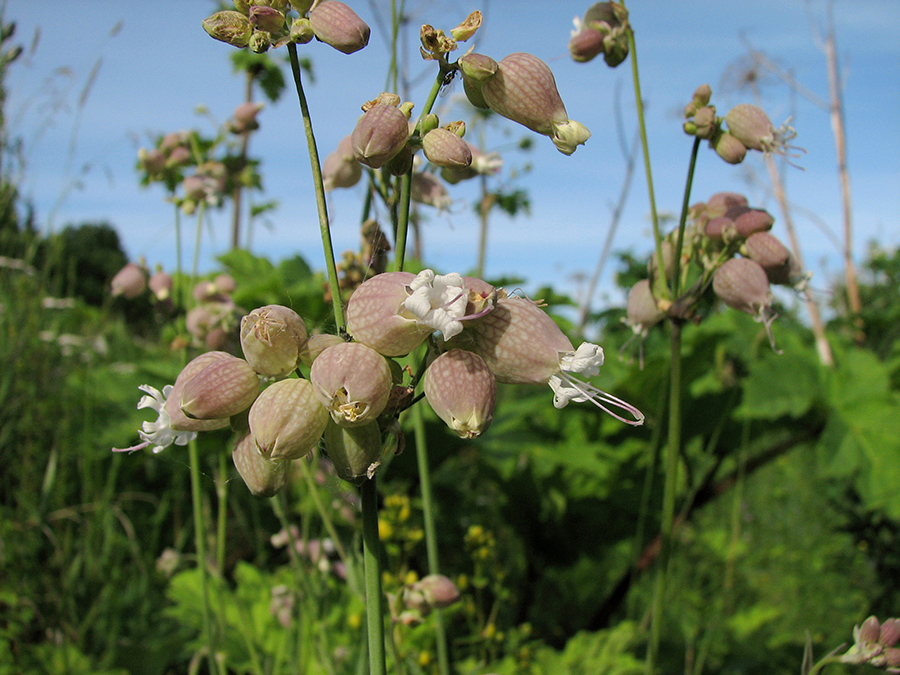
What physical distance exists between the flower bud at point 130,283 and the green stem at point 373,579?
1128 millimetres

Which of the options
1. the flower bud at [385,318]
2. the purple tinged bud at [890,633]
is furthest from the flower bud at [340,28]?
the purple tinged bud at [890,633]

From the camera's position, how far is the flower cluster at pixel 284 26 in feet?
2.35

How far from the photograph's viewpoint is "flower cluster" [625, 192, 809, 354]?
1.13m

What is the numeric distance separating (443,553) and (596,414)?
0.85 m

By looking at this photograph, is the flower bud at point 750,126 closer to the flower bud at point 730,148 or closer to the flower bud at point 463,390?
the flower bud at point 730,148

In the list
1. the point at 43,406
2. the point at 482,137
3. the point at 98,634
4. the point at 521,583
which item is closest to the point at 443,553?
the point at 521,583

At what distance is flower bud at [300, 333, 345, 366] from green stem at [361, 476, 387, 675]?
136 millimetres

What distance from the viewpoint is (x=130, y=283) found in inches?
62.0

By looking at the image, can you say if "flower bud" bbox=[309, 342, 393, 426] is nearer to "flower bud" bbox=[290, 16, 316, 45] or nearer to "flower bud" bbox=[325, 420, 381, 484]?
"flower bud" bbox=[325, 420, 381, 484]

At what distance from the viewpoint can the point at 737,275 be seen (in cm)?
114

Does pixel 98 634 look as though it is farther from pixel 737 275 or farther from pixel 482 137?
pixel 482 137

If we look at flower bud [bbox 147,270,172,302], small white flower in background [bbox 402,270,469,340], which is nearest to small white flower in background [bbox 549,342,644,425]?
small white flower in background [bbox 402,270,469,340]

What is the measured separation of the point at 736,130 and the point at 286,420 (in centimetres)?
99

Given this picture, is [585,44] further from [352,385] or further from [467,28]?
[352,385]
